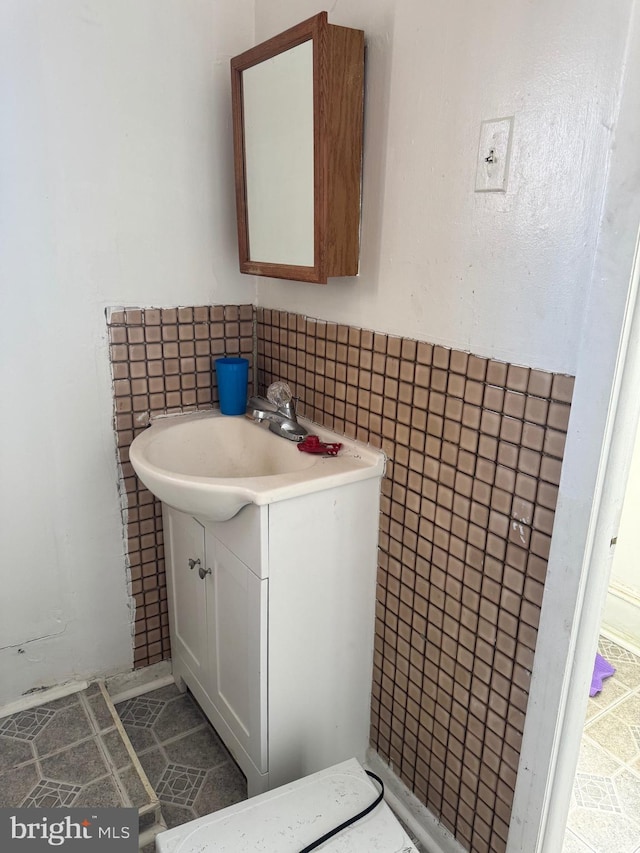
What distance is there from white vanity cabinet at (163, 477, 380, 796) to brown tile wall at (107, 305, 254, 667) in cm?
21

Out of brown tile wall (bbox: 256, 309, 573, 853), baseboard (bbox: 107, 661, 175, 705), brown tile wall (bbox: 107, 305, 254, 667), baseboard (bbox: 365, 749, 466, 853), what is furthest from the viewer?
baseboard (bbox: 107, 661, 175, 705)

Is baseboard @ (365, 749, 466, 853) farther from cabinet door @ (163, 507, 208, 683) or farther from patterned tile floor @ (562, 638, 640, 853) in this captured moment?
cabinet door @ (163, 507, 208, 683)

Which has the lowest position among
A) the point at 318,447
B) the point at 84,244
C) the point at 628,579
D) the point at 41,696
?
the point at 41,696

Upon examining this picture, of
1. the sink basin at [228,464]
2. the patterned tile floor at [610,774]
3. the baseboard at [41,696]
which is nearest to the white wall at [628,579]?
the patterned tile floor at [610,774]

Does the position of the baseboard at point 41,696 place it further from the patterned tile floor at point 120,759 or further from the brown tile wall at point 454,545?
the brown tile wall at point 454,545

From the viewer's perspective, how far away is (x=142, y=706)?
180 centimetres

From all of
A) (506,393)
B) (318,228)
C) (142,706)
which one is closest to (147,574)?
(142,706)

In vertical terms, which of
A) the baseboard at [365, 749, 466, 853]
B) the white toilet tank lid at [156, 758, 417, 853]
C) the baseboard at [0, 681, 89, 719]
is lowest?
the baseboard at [365, 749, 466, 853]

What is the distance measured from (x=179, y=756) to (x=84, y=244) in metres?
1.32

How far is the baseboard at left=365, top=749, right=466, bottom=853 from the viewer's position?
136 centimetres

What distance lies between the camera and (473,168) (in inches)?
42.3

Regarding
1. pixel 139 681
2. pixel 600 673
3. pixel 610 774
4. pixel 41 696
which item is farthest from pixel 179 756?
pixel 600 673

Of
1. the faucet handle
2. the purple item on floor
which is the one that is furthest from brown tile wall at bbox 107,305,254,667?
the purple item on floor

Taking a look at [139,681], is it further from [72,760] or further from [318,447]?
[318,447]
